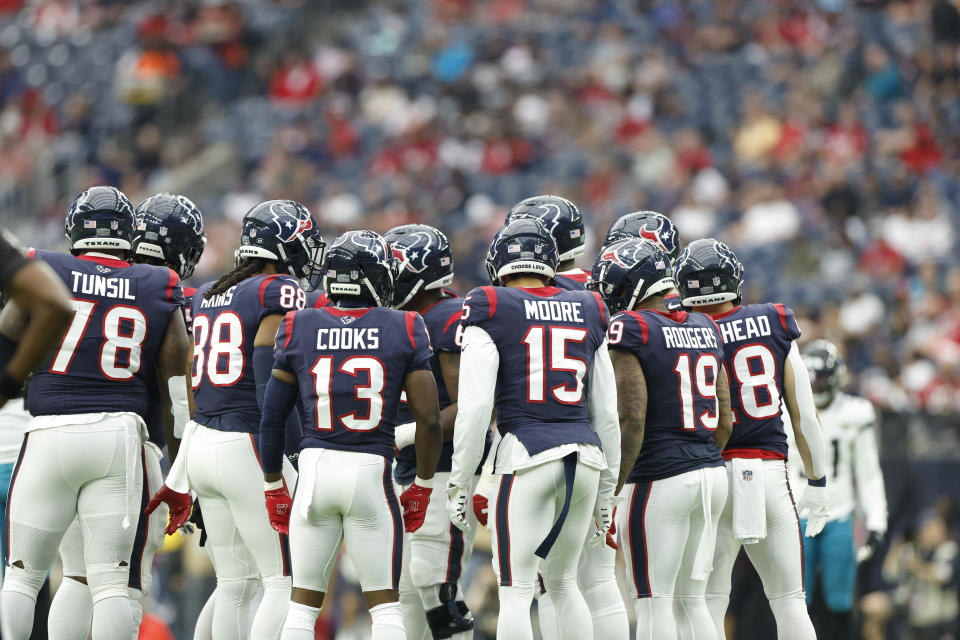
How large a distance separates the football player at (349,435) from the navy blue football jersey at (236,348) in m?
0.34

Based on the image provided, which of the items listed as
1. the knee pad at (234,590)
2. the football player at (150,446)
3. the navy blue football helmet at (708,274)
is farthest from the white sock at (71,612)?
the navy blue football helmet at (708,274)

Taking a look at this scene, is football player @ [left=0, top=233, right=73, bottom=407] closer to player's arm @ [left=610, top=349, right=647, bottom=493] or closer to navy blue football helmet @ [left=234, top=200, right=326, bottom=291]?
navy blue football helmet @ [left=234, top=200, right=326, bottom=291]

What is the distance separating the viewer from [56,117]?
20.6 m

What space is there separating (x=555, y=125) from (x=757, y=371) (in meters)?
11.6

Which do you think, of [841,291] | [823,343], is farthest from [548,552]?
[841,291]

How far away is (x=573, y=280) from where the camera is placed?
24.0ft

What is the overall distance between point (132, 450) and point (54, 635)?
3.01 ft

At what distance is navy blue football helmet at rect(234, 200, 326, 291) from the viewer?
6672mm

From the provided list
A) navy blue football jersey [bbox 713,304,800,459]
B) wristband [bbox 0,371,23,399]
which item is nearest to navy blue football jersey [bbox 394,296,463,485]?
navy blue football jersey [bbox 713,304,800,459]

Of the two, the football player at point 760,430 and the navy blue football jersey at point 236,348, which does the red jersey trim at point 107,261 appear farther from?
the football player at point 760,430

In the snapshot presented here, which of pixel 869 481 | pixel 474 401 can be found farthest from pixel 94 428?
pixel 869 481

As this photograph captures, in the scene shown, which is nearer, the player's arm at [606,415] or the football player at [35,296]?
the football player at [35,296]

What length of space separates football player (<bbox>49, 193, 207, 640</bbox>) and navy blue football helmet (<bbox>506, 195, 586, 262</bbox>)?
1697mm

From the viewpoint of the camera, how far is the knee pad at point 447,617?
687 centimetres
